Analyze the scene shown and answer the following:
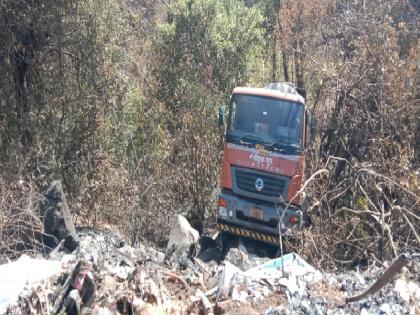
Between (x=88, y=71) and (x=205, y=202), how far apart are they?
3.56 metres

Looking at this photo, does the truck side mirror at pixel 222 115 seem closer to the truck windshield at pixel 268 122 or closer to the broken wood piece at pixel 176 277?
the truck windshield at pixel 268 122

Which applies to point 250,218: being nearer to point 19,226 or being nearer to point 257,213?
point 257,213

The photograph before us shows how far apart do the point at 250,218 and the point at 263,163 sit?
96 centimetres

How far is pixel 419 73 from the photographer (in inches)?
404

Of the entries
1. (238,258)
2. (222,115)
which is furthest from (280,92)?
(238,258)

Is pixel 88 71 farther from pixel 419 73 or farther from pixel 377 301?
pixel 377 301

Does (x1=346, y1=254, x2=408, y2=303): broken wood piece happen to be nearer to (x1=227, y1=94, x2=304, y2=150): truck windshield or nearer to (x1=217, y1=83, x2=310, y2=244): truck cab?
(x1=217, y1=83, x2=310, y2=244): truck cab

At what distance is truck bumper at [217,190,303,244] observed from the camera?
928 cm

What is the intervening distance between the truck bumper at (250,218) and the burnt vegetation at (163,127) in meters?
0.67

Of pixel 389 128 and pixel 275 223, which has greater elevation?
pixel 389 128

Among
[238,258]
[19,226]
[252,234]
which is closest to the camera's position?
[19,226]

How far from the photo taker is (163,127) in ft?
44.2

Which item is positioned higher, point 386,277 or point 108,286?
point 386,277

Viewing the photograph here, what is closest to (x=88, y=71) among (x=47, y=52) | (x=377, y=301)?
(x=47, y=52)
